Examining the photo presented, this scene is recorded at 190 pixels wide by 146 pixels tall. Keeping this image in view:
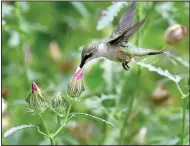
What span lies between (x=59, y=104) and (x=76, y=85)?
72 mm

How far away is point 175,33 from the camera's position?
196 centimetres

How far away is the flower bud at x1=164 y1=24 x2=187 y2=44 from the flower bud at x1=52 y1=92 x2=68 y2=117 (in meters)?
0.64

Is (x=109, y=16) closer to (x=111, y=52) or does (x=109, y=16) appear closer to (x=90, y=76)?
(x=111, y=52)

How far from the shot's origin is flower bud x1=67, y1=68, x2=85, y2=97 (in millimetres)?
1423

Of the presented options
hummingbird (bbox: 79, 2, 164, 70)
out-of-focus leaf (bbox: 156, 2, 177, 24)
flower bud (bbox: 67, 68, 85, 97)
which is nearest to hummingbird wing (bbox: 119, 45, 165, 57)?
hummingbird (bbox: 79, 2, 164, 70)

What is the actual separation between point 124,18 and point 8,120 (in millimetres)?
1124

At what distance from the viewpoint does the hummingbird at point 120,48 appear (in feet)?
4.32

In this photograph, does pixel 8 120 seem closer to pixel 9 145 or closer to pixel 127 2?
pixel 9 145

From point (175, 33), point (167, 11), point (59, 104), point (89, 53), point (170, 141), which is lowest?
point (170, 141)

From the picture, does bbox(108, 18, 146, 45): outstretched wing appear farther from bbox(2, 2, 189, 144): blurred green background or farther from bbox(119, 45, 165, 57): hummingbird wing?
bbox(2, 2, 189, 144): blurred green background

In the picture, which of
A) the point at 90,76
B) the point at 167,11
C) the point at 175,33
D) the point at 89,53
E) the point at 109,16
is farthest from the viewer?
the point at 90,76

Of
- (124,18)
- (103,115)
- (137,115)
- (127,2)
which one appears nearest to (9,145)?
(103,115)

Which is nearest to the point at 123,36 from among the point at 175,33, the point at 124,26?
the point at 124,26

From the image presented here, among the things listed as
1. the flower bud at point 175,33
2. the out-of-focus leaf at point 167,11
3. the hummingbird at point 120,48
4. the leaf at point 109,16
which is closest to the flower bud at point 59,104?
the hummingbird at point 120,48
